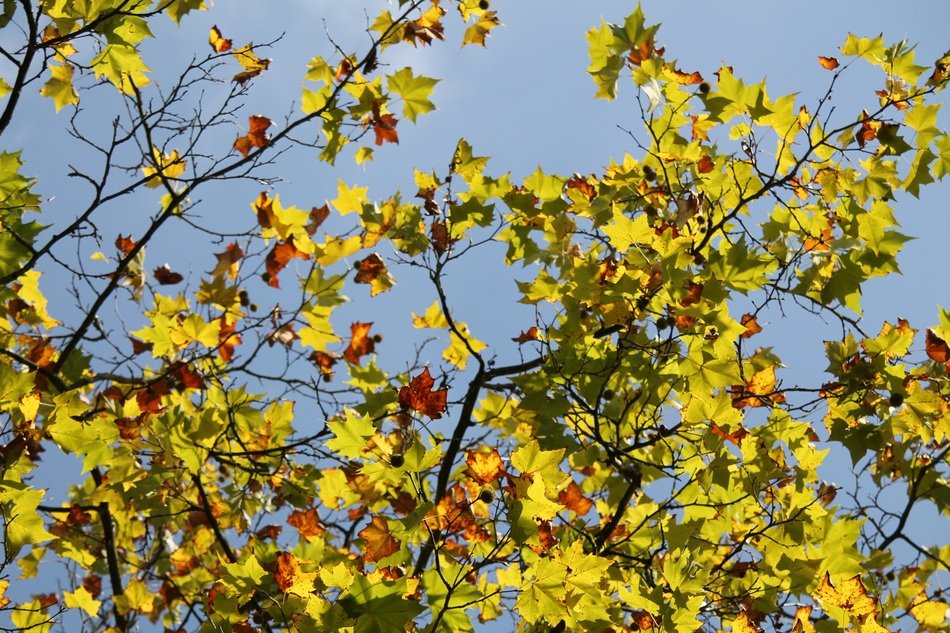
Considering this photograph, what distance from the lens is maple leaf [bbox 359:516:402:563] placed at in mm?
2357

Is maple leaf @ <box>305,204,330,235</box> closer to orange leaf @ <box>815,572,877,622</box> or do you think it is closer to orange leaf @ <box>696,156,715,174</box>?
orange leaf @ <box>696,156,715,174</box>

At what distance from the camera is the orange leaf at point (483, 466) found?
2314mm

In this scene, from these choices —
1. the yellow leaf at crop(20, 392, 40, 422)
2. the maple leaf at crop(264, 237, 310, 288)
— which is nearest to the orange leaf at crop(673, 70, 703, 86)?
the maple leaf at crop(264, 237, 310, 288)

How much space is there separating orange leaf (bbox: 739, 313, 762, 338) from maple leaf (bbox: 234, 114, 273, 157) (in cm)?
247

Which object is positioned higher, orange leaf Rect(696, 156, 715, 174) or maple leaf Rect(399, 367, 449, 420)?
orange leaf Rect(696, 156, 715, 174)

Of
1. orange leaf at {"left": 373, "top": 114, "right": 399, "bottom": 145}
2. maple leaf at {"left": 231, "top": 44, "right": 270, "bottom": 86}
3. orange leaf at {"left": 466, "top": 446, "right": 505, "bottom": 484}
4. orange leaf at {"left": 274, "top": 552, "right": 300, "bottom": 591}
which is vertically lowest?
orange leaf at {"left": 274, "top": 552, "right": 300, "bottom": 591}

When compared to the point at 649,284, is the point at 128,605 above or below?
below

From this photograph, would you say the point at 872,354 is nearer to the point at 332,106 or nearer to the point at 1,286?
the point at 332,106

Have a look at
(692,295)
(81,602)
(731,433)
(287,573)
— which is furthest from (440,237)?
(81,602)

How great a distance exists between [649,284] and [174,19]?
7.65ft

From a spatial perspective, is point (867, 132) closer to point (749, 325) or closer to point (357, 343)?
point (749, 325)

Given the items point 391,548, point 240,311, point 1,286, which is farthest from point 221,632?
point 240,311

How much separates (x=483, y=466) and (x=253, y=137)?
2.44 meters

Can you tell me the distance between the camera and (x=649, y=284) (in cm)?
309
